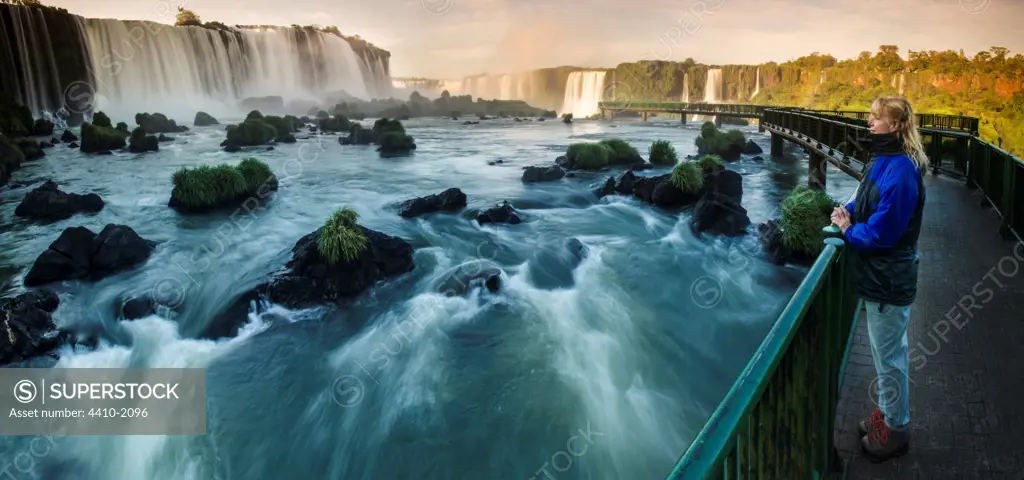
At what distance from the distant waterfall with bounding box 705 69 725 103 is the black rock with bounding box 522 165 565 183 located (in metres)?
84.8

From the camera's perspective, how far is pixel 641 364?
10758 mm

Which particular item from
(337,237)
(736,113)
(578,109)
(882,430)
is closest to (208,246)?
(337,237)

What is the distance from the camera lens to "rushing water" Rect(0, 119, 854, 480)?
27.0 feet

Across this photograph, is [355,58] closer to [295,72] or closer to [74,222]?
[295,72]

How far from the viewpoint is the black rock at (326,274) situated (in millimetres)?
12148

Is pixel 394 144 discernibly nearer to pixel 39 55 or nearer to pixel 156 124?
pixel 156 124

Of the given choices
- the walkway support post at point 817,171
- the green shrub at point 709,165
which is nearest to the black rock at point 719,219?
the green shrub at point 709,165

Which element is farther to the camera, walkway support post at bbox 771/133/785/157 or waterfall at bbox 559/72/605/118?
waterfall at bbox 559/72/605/118

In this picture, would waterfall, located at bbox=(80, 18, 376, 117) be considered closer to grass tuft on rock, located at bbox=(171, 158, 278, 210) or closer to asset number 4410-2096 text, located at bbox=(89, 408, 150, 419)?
grass tuft on rock, located at bbox=(171, 158, 278, 210)

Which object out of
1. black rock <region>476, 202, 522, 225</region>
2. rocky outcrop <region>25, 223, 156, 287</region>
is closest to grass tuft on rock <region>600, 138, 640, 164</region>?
black rock <region>476, 202, 522, 225</region>

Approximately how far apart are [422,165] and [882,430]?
1162 inches

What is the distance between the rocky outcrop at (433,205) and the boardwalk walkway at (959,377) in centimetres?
1379

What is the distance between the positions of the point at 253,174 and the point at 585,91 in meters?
86.2

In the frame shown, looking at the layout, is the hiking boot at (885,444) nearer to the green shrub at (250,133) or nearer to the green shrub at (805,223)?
the green shrub at (805,223)
